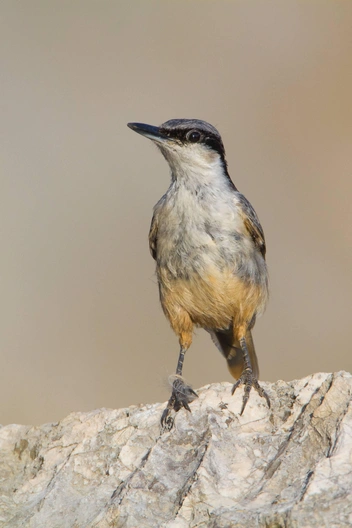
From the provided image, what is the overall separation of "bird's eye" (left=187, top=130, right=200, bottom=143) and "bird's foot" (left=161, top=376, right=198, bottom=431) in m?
2.29

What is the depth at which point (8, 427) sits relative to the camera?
18.8 ft

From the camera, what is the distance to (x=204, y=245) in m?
6.84

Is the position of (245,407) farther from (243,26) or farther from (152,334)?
(243,26)

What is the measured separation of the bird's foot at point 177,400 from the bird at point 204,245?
0.40 metres

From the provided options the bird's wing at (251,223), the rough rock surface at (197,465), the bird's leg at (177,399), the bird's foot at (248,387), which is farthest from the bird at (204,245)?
the rough rock surface at (197,465)

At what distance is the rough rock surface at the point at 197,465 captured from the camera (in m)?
4.23

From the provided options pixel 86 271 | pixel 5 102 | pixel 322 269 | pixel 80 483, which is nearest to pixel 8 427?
pixel 80 483

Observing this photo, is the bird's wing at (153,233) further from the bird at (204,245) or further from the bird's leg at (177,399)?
the bird's leg at (177,399)

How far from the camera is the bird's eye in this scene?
7.23 metres

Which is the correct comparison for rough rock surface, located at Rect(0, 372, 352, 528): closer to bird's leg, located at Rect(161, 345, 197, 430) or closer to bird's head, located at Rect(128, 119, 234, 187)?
bird's leg, located at Rect(161, 345, 197, 430)

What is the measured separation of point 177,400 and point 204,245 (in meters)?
1.65

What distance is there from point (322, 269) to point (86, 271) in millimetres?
3458

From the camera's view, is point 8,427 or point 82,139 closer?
point 8,427

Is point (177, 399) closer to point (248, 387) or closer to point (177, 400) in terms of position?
point (177, 400)
